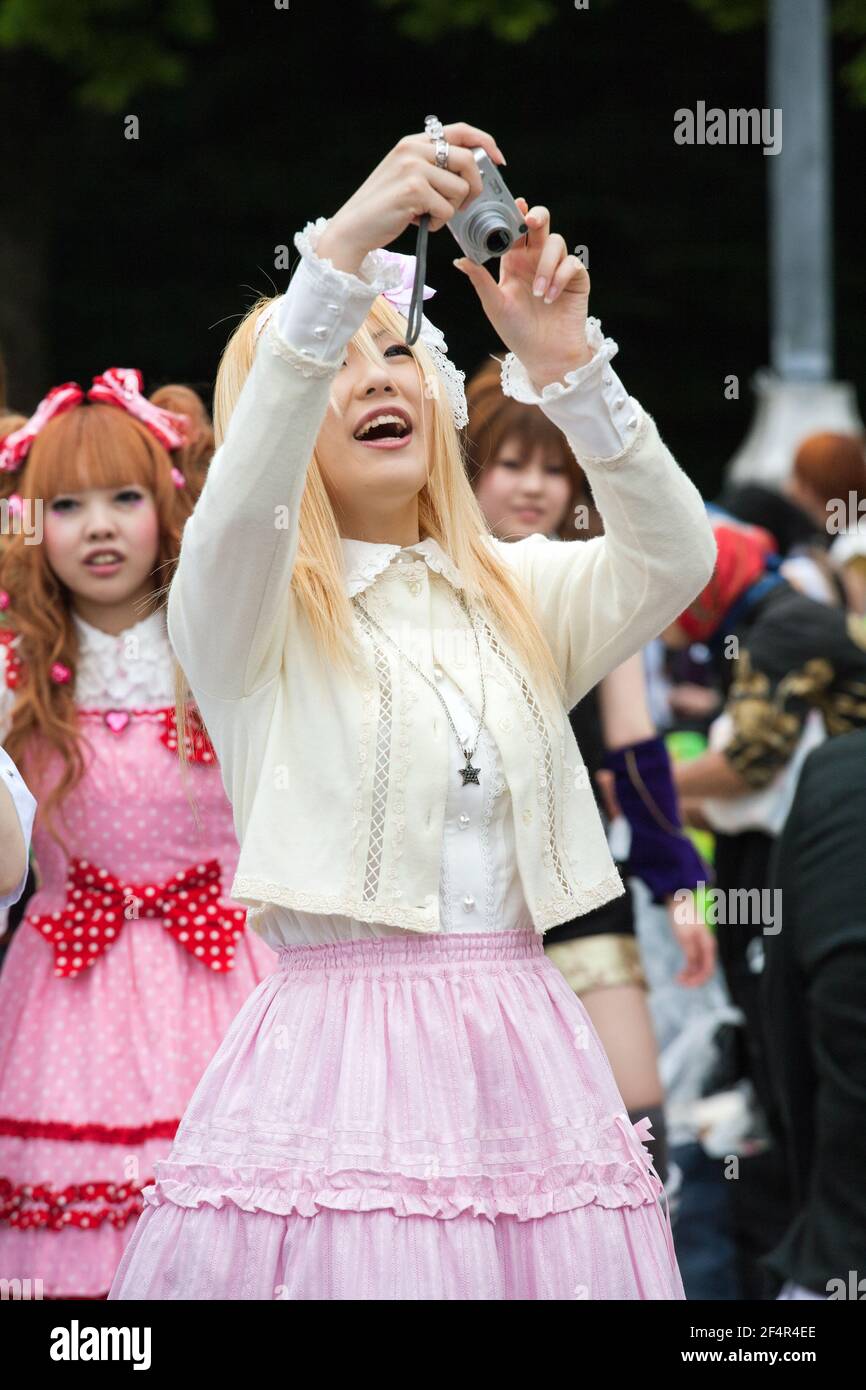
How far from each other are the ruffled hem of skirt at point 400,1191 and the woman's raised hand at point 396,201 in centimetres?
109

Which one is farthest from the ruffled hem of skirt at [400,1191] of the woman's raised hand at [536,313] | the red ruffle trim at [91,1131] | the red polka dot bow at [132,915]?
the red polka dot bow at [132,915]

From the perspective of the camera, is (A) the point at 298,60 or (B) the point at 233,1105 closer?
(B) the point at 233,1105

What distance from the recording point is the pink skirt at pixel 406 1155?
2.46 metres

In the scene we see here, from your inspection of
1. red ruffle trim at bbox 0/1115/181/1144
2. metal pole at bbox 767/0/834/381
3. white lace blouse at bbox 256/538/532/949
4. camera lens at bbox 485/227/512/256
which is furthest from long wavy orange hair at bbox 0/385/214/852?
metal pole at bbox 767/0/834/381

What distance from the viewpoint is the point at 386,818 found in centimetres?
255

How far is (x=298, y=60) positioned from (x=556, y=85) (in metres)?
1.65

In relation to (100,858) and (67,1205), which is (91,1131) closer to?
(67,1205)

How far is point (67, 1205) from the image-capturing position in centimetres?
365

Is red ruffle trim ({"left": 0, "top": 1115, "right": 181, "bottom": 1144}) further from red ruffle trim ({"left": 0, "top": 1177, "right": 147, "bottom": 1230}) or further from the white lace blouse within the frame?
the white lace blouse

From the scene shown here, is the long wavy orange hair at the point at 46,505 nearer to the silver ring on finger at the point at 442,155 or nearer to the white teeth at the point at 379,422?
the white teeth at the point at 379,422

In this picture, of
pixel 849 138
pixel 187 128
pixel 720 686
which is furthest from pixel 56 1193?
pixel 849 138

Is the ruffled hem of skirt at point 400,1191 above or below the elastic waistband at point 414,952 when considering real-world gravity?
below

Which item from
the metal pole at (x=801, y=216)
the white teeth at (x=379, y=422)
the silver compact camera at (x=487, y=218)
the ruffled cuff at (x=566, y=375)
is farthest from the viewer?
the metal pole at (x=801, y=216)
